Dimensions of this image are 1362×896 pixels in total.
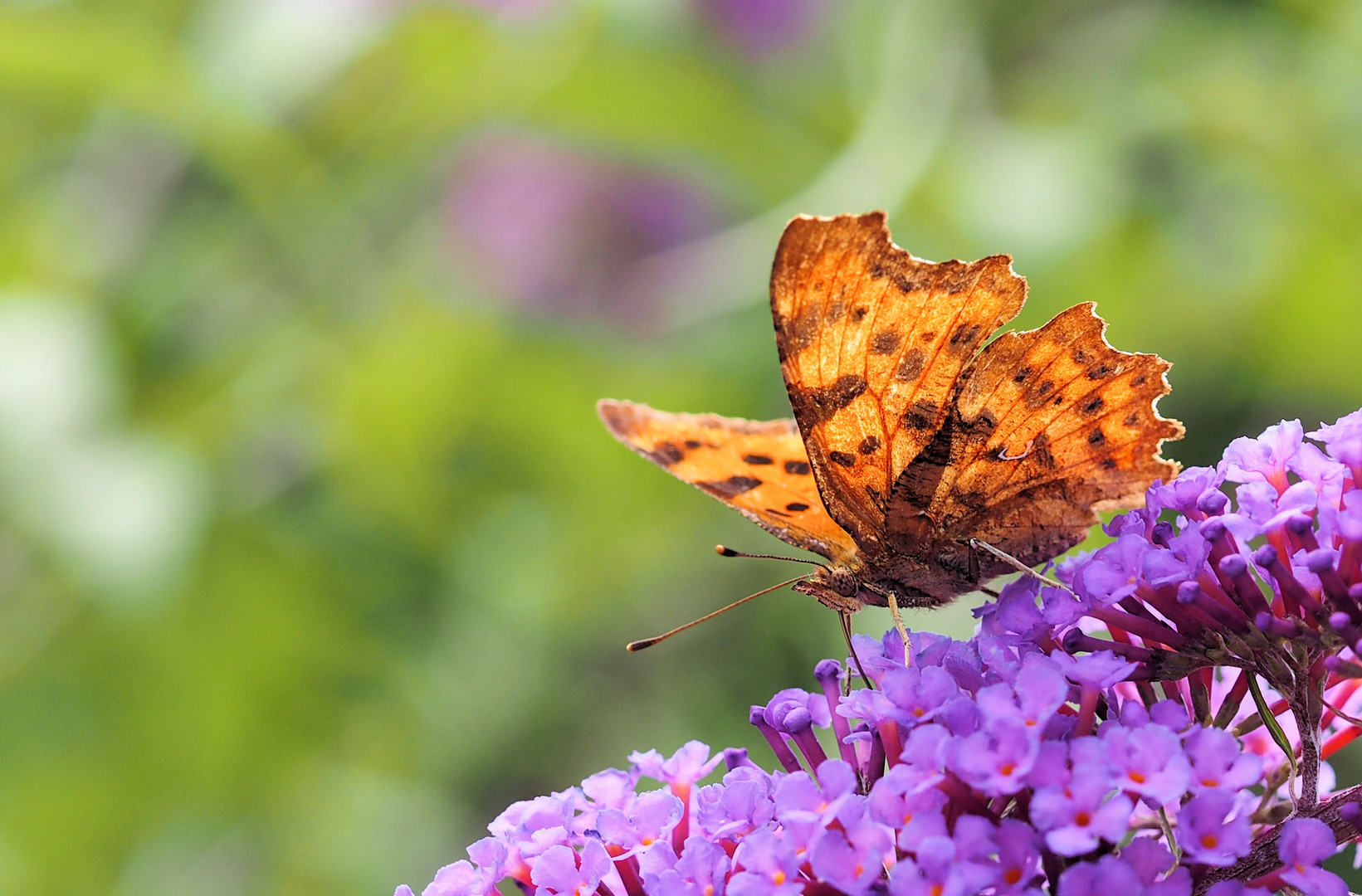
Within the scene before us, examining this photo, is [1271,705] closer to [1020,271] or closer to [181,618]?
[1020,271]

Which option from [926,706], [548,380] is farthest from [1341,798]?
[548,380]

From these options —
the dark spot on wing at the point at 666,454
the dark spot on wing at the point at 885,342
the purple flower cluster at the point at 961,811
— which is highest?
the dark spot on wing at the point at 666,454

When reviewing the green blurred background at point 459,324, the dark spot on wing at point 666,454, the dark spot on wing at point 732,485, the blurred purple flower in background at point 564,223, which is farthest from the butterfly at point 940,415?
the blurred purple flower in background at point 564,223

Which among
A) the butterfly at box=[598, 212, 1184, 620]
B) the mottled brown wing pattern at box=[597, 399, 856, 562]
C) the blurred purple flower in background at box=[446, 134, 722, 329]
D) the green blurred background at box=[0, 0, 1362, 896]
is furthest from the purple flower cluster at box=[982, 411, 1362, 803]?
the blurred purple flower in background at box=[446, 134, 722, 329]

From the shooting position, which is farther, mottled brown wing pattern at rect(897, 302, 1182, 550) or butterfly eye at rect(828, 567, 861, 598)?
butterfly eye at rect(828, 567, 861, 598)

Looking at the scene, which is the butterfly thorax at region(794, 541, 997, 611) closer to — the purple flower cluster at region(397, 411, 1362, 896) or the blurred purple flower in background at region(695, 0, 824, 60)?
the purple flower cluster at region(397, 411, 1362, 896)

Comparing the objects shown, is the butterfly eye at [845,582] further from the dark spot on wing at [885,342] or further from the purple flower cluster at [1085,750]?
the dark spot on wing at [885,342]
